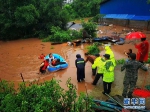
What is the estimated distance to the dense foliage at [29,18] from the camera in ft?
67.6

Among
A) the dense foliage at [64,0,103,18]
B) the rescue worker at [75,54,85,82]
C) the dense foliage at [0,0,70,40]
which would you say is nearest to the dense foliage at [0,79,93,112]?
the rescue worker at [75,54,85,82]

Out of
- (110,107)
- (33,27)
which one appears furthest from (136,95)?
(33,27)

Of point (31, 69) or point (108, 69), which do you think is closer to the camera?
point (108, 69)

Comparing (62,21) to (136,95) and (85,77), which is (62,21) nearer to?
(85,77)

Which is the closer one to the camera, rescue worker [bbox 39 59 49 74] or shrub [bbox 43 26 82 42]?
rescue worker [bbox 39 59 49 74]

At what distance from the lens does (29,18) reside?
20047 mm

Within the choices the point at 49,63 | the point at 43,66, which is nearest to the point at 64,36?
the point at 49,63

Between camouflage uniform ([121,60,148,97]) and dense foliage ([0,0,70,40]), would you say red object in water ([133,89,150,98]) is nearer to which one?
camouflage uniform ([121,60,148,97])

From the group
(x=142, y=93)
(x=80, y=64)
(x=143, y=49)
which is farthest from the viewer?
(x=143, y=49)

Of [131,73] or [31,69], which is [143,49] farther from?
[31,69]

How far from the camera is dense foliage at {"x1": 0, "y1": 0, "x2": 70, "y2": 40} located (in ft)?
67.6

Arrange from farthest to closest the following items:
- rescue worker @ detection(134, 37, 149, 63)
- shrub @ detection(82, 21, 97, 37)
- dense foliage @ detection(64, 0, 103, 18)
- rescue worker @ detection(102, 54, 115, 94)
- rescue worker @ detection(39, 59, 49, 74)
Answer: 1. dense foliage @ detection(64, 0, 103, 18)
2. shrub @ detection(82, 21, 97, 37)
3. rescue worker @ detection(39, 59, 49, 74)
4. rescue worker @ detection(134, 37, 149, 63)
5. rescue worker @ detection(102, 54, 115, 94)

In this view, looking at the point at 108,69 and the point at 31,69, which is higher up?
the point at 108,69

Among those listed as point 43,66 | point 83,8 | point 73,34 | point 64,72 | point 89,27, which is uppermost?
point 83,8
